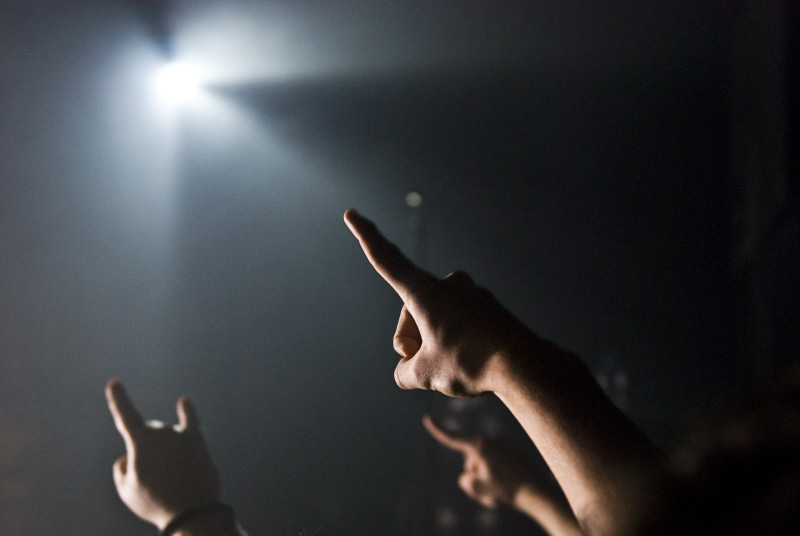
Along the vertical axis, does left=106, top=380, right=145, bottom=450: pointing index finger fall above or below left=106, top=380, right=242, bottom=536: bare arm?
above

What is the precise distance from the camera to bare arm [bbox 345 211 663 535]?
0.28 meters

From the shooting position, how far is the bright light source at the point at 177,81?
1539mm

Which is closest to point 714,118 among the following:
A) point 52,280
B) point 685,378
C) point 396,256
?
point 685,378

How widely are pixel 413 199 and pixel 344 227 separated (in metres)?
0.27

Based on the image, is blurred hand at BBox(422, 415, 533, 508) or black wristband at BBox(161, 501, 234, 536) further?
blurred hand at BBox(422, 415, 533, 508)

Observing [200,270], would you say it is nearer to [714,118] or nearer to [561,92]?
[561,92]

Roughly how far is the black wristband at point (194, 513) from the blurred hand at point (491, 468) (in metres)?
0.26

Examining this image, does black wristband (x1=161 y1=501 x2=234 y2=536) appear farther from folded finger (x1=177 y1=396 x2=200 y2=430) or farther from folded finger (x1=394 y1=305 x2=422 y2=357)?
folded finger (x1=394 y1=305 x2=422 y2=357)

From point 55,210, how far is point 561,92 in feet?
5.02

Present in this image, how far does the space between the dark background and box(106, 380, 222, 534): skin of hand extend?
1.73ft

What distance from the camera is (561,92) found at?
186cm

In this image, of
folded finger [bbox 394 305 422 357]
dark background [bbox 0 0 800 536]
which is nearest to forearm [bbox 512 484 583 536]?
folded finger [bbox 394 305 422 357]

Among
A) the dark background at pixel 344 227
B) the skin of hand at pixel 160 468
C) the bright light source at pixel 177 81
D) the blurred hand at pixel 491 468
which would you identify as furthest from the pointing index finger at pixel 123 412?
the bright light source at pixel 177 81

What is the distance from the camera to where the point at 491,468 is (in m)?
0.77
